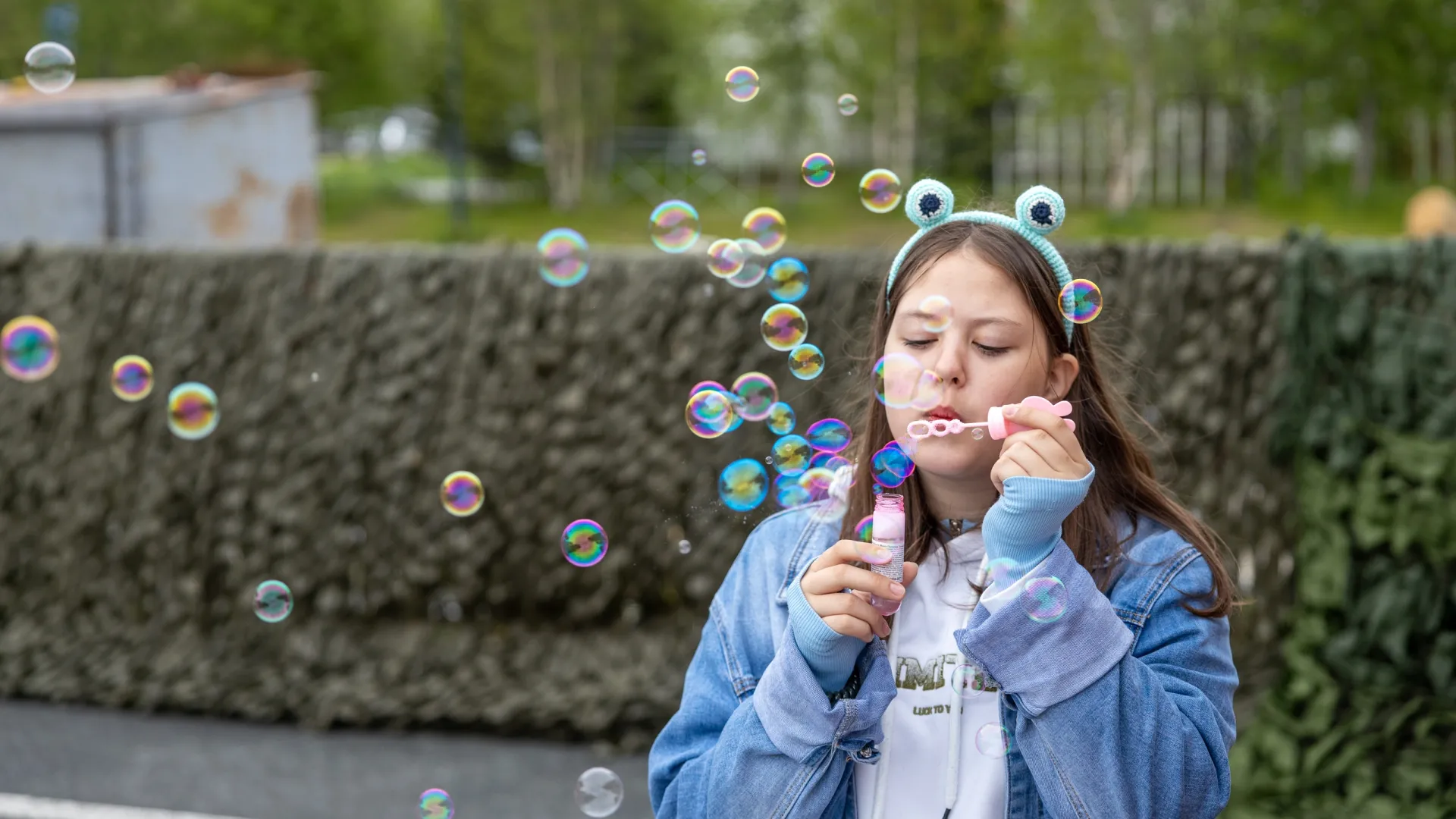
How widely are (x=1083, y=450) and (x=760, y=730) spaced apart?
576 mm

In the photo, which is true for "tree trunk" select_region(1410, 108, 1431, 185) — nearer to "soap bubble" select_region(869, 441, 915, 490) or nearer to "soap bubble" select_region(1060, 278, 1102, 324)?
"soap bubble" select_region(1060, 278, 1102, 324)

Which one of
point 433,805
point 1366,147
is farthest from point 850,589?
point 1366,147

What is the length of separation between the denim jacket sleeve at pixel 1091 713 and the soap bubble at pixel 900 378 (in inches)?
10.5

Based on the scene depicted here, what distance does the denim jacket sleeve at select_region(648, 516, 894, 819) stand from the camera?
1.76 metres

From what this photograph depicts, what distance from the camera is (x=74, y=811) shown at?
172 inches

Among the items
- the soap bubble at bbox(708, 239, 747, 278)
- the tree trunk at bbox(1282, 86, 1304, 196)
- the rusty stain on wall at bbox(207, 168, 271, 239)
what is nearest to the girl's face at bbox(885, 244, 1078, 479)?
the soap bubble at bbox(708, 239, 747, 278)

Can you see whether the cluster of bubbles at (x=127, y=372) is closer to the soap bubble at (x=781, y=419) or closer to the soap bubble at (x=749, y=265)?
the soap bubble at (x=749, y=265)

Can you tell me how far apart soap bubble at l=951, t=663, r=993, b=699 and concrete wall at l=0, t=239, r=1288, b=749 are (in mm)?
2809

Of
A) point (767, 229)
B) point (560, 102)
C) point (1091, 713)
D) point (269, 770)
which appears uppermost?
point (560, 102)

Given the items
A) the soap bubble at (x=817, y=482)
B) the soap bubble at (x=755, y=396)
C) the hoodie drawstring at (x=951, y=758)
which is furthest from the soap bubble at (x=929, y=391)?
the soap bubble at (x=755, y=396)

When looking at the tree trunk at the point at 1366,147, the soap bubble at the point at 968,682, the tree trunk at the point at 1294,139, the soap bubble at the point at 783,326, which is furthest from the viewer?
the tree trunk at the point at 1294,139

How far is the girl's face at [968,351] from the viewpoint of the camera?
5.84 ft

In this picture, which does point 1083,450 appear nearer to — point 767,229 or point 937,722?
point 937,722

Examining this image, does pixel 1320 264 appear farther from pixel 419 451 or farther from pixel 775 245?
pixel 419 451
